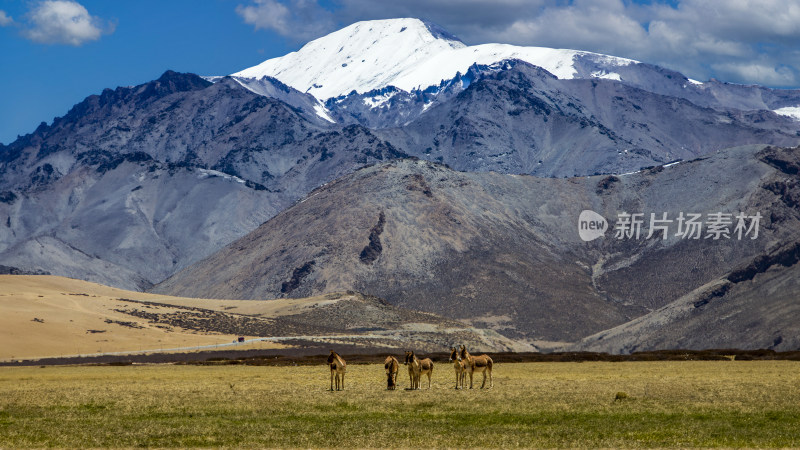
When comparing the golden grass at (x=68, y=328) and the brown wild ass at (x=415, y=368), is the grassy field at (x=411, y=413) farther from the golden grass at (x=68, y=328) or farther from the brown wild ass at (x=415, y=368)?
the golden grass at (x=68, y=328)

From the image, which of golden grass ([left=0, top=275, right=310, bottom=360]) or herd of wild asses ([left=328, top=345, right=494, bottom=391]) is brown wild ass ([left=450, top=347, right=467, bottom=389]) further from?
golden grass ([left=0, top=275, right=310, bottom=360])

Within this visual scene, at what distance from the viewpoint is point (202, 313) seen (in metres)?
174

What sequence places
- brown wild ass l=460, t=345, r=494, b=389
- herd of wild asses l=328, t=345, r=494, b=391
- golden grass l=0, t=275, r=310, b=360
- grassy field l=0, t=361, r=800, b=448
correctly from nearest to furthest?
grassy field l=0, t=361, r=800, b=448 < herd of wild asses l=328, t=345, r=494, b=391 < brown wild ass l=460, t=345, r=494, b=389 < golden grass l=0, t=275, r=310, b=360

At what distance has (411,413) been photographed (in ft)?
134

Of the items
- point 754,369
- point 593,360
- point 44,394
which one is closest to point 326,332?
point 593,360

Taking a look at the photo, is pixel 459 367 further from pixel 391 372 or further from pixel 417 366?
pixel 391 372

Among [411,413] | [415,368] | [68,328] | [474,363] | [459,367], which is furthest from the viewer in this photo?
[68,328]

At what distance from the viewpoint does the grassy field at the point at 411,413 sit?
1348 inches

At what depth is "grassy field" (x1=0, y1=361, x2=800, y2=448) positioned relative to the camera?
112ft

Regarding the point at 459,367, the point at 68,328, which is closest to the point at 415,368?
the point at 459,367

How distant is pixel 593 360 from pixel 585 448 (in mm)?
59619

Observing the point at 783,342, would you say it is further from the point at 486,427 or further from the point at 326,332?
the point at 486,427

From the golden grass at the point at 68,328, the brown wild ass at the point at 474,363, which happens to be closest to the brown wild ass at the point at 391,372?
the brown wild ass at the point at 474,363

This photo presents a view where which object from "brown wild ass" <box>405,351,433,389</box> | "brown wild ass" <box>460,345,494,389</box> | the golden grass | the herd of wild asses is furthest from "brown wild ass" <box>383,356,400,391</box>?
the golden grass
